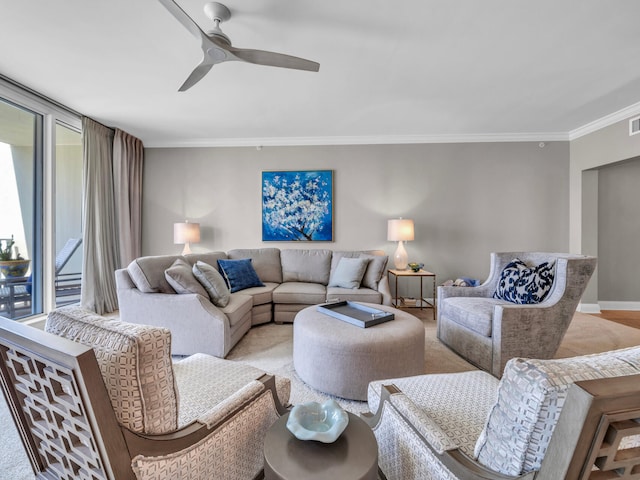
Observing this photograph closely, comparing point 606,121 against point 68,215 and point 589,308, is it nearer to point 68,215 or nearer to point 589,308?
point 589,308

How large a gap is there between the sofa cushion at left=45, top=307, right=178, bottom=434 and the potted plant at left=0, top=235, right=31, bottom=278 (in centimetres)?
312

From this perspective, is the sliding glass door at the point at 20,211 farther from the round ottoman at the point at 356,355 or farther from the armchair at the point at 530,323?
the armchair at the point at 530,323

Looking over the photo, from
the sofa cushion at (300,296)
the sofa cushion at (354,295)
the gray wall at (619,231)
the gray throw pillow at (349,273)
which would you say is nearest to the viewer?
the sofa cushion at (354,295)

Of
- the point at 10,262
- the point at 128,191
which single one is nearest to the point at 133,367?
the point at 10,262

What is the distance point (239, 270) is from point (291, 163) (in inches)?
73.4

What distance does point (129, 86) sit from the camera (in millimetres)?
2793

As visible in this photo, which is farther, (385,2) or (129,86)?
(129,86)

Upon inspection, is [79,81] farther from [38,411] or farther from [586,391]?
[586,391]

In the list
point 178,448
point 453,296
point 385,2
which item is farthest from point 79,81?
point 453,296

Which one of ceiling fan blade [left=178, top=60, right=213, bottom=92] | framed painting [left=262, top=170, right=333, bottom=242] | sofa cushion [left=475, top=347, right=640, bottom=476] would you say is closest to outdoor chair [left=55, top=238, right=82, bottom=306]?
framed painting [left=262, top=170, right=333, bottom=242]

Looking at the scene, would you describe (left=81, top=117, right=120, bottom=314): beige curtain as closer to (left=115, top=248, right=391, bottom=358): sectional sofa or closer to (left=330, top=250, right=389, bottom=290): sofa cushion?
(left=115, top=248, right=391, bottom=358): sectional sofa

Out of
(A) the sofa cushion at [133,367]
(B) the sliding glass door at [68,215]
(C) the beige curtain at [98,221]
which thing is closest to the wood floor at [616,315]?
(A) the sofa cushion at [133,367]

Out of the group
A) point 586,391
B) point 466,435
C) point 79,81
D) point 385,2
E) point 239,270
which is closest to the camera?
point 586,391

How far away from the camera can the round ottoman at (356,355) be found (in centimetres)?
174
